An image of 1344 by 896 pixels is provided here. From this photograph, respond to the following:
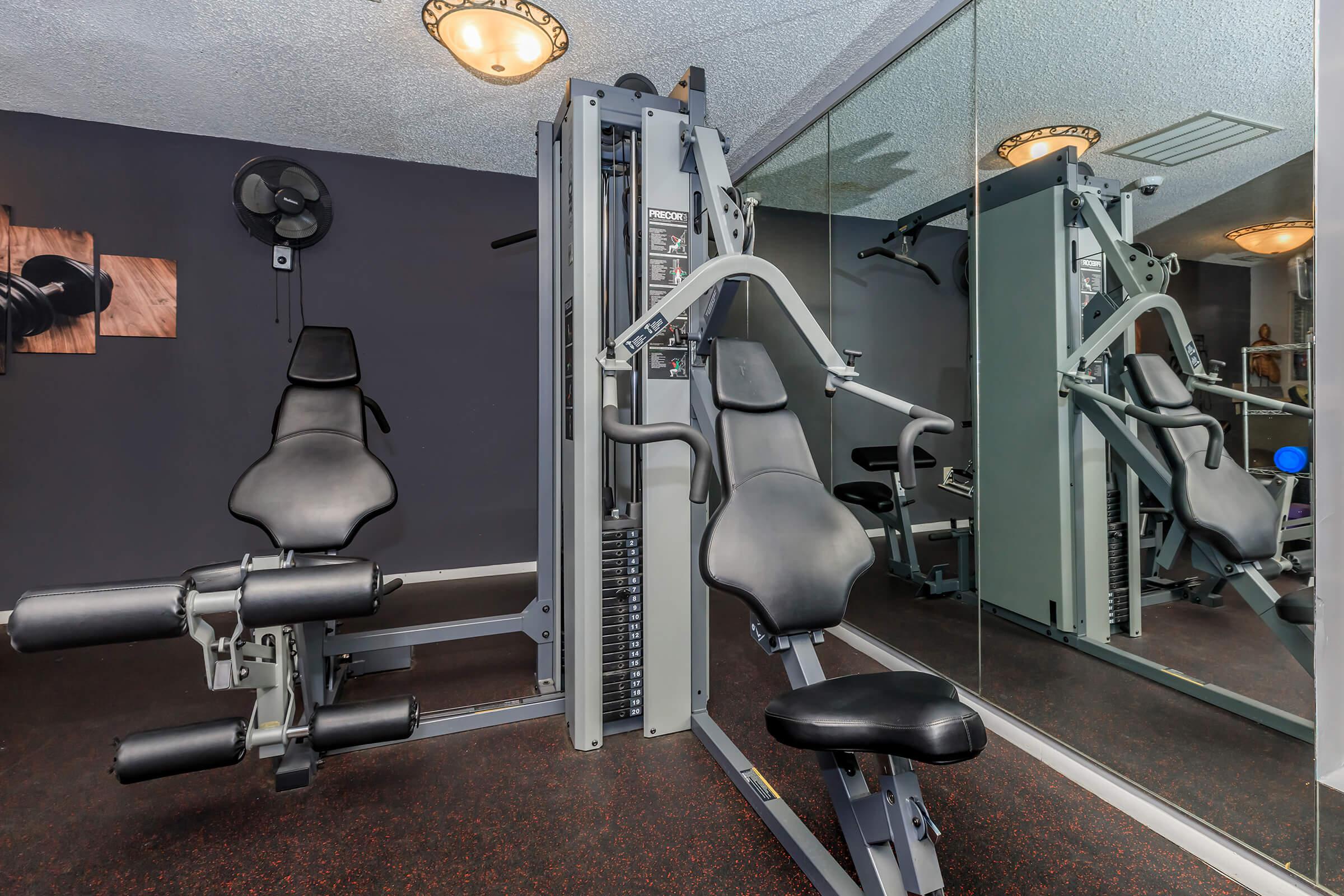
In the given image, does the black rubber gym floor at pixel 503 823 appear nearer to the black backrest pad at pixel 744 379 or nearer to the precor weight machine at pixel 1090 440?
the precor weight machine at pixel 1090 440

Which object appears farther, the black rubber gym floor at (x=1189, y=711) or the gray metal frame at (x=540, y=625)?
the gray metal frame at (x=540, y=625)

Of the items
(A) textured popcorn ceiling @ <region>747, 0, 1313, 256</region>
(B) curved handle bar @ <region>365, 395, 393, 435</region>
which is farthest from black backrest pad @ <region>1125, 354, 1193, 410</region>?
(B) curved handle bar @ <region>365, 395, 393, 435</region>

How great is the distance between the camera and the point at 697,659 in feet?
6.48

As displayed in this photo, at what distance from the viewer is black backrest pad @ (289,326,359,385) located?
84.7 inches

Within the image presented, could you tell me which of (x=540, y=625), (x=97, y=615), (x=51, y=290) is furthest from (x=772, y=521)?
(x=51, y=290)

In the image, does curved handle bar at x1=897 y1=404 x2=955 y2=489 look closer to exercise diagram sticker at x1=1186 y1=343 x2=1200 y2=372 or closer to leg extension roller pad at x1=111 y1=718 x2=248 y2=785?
exercise diagram sticker at x1=1186 y1=343 x2=1200 y2=372

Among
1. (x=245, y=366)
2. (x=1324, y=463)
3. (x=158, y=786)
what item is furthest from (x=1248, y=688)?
(x=245, y=366)

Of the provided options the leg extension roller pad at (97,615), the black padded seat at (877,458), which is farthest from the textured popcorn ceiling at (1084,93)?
the leg extension roller pad at (97,615)

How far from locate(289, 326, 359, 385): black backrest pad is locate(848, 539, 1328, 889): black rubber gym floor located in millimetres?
2532

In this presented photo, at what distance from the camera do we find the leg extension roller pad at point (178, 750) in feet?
4.40

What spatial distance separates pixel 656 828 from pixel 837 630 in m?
1.65

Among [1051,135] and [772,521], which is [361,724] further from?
[1051,135]

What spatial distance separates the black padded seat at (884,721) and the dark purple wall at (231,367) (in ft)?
9.76

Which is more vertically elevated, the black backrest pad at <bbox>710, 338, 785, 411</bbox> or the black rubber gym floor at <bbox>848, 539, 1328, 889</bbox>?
the black backrest pad at <bbox>710, 338, 785, 411</bbox>
